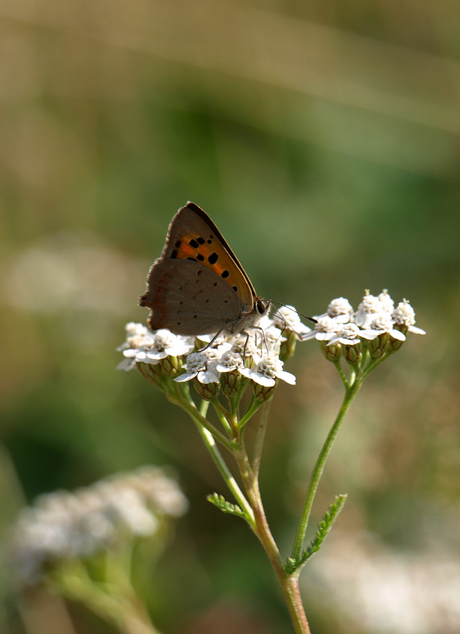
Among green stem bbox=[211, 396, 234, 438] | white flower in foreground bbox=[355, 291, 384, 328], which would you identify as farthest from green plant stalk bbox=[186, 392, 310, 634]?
white flower in foreground bbox=[355, 291, 384, 328]

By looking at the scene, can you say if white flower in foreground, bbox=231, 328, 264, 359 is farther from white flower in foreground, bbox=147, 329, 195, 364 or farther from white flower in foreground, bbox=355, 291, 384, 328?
white flower in foreground, bbox=355, 291, 384, 328

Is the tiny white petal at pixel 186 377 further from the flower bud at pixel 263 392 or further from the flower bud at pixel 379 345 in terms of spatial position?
the flower bud at pixel 379 345

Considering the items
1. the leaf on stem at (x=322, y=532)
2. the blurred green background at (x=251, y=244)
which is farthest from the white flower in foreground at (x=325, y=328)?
the blurred green background at (x=251, y=244)

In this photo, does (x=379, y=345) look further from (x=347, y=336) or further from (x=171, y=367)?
(x=171, y=367)

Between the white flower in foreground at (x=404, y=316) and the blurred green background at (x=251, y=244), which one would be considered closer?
the white flower in foreground at (x=404, y=316)

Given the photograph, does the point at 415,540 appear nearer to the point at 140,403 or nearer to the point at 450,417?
the point at 450,417

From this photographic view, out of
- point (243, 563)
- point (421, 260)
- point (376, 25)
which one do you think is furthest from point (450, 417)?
point (376, 25)

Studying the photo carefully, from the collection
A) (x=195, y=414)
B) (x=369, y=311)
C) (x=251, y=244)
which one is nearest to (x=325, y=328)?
(x=369, y=311)
